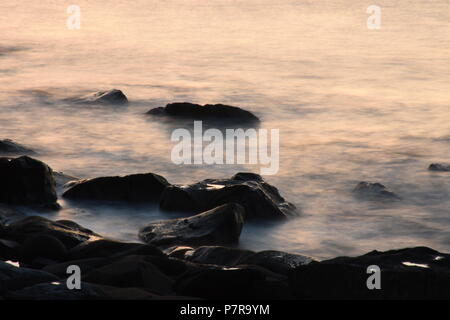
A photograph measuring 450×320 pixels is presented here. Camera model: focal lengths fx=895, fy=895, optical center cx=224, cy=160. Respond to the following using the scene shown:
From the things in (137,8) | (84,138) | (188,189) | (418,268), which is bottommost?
(418,268)

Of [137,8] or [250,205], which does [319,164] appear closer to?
[250,205]

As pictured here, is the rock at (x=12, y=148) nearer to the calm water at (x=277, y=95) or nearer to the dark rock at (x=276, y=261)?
the calm water at (x=277, y=95)

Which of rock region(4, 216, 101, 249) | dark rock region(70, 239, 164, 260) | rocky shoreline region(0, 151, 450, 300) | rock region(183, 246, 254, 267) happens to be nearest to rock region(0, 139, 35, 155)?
rocky shoreline region(0, 151, 450, 300)

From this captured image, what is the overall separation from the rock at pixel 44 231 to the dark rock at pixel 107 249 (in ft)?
0.60

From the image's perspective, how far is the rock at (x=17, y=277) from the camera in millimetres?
4922

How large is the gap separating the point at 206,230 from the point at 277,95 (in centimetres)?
688

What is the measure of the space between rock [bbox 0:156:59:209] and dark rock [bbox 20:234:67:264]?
1.52 m

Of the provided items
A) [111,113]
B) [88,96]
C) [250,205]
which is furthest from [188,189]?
[88,96]

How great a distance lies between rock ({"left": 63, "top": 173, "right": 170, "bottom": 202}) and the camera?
25.3ft

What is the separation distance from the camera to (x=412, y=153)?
10023 mm

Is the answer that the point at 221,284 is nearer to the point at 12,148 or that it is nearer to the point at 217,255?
the point at 217,255

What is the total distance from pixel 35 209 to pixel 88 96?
18.4 ft

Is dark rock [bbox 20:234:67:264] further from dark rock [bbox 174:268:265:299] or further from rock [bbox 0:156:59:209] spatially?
rock [bbox 0:156:59:209]

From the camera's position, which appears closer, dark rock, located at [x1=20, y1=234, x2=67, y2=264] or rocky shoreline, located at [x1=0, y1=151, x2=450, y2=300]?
rocky shoreline, located at [x1=0, y1=151, x2=450, y2=300]
